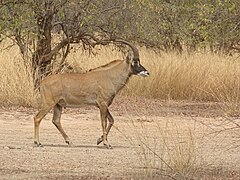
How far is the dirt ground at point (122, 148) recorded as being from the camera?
11.0 m

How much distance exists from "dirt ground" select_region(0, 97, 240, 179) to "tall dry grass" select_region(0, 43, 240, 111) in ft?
7.24

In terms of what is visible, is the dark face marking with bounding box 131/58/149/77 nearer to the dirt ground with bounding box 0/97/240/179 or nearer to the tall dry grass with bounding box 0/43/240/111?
the dirt ground with bounding box 0/97/240/179

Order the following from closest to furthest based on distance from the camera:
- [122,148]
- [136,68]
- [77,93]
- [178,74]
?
[122,148]
[77,93]
[136,68]
[178,74]

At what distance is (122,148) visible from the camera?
14.0 meters

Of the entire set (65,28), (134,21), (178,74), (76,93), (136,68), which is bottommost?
(178,74)

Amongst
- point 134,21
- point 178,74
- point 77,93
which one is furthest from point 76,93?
point 134,21

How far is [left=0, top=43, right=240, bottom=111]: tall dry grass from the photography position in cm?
2281

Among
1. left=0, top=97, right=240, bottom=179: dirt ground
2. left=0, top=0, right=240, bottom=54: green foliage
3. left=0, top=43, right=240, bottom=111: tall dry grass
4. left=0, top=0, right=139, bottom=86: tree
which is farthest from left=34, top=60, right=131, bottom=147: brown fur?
left=0, top=43, right=240, bottom=111: tall dry grass

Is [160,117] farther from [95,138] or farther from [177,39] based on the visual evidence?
A: [177,39]

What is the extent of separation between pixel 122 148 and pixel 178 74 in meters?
9.81

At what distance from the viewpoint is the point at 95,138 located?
15.7 meters

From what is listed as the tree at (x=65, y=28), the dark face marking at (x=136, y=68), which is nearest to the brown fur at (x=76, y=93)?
the dark face marking at (x=136, y=68)

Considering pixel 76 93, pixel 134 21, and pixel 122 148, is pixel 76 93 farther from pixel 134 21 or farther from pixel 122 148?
pixel 134 21

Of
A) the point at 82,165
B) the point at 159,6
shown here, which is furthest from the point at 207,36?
the point at 159,6
